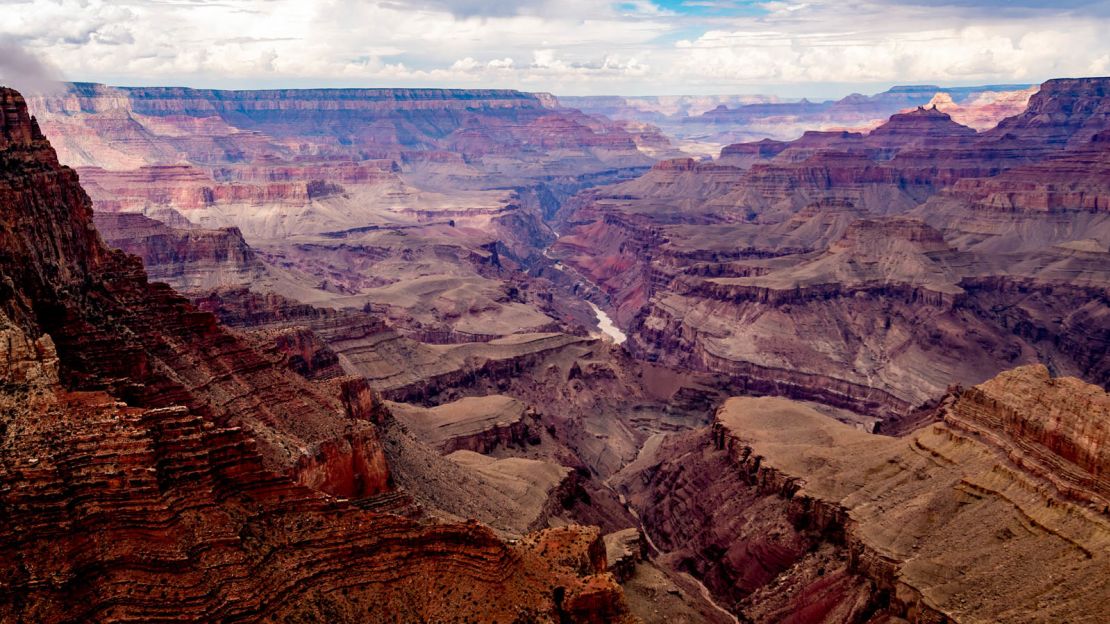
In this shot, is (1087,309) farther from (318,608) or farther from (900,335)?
(318,608)

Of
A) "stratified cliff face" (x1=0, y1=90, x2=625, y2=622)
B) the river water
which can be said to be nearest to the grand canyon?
"stratified cliff face" (x1=0, y1=90, x2=625, y2=622)

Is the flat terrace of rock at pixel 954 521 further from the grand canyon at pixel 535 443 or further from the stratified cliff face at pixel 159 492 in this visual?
the stratified cliff face at pixel 159 492

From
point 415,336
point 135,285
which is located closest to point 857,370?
point 415,336

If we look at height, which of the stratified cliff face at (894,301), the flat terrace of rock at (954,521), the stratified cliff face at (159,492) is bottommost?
the stratified cliff face at (894,301)

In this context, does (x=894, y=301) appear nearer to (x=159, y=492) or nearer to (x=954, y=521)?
(x=954, y=521)

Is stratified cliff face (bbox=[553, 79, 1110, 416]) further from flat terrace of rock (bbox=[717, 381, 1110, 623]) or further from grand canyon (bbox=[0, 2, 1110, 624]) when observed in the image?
flat terrace of rock (bbox=[717, 381, 1110, 623])

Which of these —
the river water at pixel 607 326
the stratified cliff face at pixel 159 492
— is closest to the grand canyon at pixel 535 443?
the stratified cliff face at pixel 159 492

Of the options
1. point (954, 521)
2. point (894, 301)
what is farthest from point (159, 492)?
point (894, 301)

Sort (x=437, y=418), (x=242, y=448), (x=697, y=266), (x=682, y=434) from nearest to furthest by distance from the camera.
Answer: (x=242, y=448), (x=437, y=418), (x=682, y=434), (x=697, y=266)
